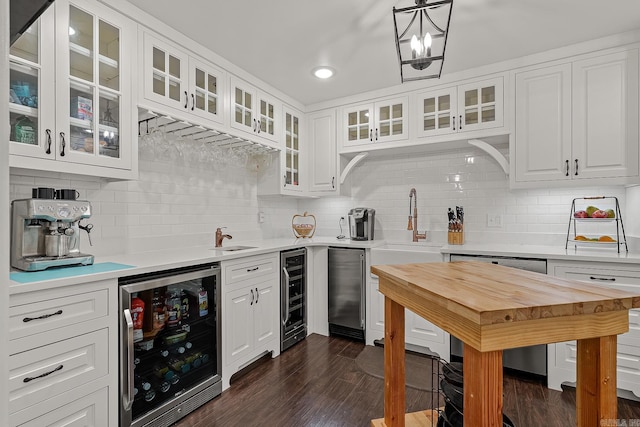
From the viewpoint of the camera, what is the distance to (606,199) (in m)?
2.63

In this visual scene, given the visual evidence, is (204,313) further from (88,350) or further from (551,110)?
(551,110)

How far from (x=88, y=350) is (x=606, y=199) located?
3.72 metres

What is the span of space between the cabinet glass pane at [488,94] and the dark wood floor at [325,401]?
7.47 ft

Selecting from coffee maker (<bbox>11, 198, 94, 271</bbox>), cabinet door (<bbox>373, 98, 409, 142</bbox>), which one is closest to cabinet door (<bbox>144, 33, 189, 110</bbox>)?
coffee maker (<bbox>11, 198, 94, 271</bbox>)

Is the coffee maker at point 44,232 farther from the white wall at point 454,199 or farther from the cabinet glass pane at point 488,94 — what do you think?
the cabinet glass pane at point 488,94

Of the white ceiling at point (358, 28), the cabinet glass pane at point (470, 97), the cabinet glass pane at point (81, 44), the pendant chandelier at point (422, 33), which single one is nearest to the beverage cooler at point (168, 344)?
the cabinet glass pane at point (81, 44)

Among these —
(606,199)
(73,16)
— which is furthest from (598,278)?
(73,16)

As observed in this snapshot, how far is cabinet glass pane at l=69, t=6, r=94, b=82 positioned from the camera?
1714mm

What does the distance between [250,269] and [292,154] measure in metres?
1.56

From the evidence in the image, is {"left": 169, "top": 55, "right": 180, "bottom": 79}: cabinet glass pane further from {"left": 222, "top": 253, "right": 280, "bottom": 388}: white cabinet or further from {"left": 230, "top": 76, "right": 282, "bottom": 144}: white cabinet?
{"left": 222, "top": 253, "right": 280, "bottom": 388}: white cabinet

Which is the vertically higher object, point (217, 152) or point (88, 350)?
point (217, 152)

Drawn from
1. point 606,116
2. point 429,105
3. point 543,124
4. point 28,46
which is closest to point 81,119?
point 28,46

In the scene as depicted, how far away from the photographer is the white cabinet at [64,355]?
129 centimetres

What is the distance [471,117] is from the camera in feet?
9.41
